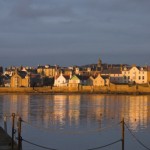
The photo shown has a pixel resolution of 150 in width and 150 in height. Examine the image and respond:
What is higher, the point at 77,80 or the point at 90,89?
the point at 77,80

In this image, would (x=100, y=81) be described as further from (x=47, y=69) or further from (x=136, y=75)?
(x=47, y=69)

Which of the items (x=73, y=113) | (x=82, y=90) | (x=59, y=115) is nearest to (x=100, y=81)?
(x=82, y=90)

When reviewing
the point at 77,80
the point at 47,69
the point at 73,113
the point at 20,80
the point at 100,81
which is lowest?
the point at 73,113

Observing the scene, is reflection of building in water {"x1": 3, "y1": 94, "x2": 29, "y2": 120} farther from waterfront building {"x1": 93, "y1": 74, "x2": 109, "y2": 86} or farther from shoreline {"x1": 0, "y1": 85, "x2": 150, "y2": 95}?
waterfront building {"x1": 93, "y1": 74, "x2": 109, "y2": 86}

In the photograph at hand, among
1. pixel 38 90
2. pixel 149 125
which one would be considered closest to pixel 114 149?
pixel 149 125

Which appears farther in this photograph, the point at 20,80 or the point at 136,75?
the point at 20,80

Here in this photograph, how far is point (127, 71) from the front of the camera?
107875mm

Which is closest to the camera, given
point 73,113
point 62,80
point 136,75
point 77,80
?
point 73,113

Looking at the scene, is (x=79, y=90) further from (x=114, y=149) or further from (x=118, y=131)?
(x=114, y=149)

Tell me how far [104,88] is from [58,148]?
8071cm

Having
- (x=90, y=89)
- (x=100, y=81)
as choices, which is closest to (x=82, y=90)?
(x=90, y=89)

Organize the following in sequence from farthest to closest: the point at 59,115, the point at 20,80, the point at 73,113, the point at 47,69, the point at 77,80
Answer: the point at 47,69, the point at 20,80, the point at 77,80, the point at 73,113, the point at 59,115

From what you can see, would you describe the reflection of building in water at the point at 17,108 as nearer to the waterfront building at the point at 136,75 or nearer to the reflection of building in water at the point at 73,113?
the reflection of building in water at the point at 73,113

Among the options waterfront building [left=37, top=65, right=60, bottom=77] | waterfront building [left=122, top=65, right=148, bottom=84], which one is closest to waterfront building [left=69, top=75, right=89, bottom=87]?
waterfront building [left=122, top=65, right=148, bottom=84]
